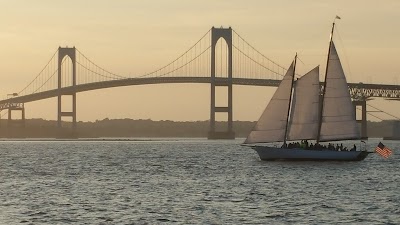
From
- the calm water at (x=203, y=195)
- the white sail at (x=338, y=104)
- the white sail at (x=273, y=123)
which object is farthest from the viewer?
the white sail at (x=273, y=123)

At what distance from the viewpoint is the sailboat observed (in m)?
78.6

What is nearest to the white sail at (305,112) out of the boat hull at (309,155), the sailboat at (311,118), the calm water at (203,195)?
the sailboat at (311,118)

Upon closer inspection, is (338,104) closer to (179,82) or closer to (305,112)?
(305,112)

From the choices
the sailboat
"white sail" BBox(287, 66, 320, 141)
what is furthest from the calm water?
"white sail" BBox(287, 66, 320, 141)

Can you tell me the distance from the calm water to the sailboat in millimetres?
3916

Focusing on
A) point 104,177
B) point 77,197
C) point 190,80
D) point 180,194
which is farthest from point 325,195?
point 190,80

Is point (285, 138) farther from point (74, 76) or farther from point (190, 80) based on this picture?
point (74, 76)

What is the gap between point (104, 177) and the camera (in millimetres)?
64938

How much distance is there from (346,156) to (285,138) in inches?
174

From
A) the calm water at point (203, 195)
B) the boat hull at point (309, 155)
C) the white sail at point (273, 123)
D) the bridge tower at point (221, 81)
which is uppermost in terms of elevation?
the bridge tower at point (221, 81)

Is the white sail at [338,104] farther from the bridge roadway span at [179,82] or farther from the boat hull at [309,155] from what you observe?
the bridge roadway span at [179,82]

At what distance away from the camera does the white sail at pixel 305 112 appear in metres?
79.7

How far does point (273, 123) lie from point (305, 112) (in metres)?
2.35

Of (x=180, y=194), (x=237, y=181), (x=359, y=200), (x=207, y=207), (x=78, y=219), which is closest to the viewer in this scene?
(x=78, y=219)
